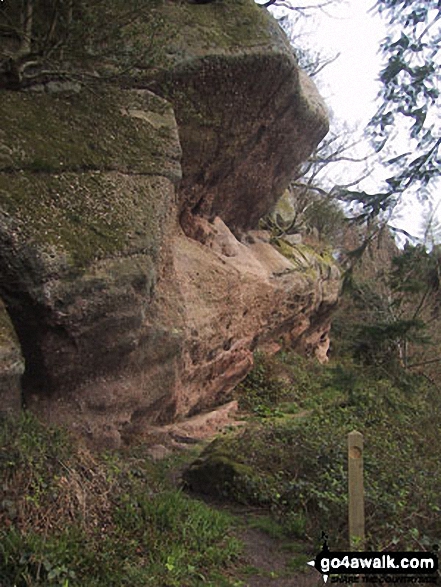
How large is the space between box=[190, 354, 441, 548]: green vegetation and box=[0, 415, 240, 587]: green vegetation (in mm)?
745

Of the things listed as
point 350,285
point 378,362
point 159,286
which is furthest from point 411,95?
point 159,286

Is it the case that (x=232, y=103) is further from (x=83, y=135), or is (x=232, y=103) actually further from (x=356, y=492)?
(x=356, y=492)

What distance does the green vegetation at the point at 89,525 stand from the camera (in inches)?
154

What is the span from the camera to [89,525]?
441 cm

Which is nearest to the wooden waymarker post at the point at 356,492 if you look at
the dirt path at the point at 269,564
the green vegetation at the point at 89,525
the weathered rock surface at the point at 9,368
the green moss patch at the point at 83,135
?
the dirt path at the point at 269,564

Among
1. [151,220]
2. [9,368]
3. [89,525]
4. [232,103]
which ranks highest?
[232,103]

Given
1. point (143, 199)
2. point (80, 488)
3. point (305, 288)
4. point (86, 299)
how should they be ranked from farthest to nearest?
point (305, 288) → point (143, 199) → point (86, 299) → point (80, 488)

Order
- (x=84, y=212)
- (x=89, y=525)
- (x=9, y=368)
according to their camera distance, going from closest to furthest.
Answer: (x=89, y=525)
(x=9, y=368)
(x=84, y=212)

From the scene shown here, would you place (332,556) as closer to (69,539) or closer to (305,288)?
(69,539)

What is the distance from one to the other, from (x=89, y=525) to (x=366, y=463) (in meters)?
2.97

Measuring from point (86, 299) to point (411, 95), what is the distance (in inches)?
207

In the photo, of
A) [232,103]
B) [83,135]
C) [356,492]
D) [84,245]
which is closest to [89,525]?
[356,492]

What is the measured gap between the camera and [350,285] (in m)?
9.16

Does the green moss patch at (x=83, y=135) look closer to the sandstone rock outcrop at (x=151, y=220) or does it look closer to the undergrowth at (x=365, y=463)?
the sandstone rock outcrop at (x=151, y=220)
